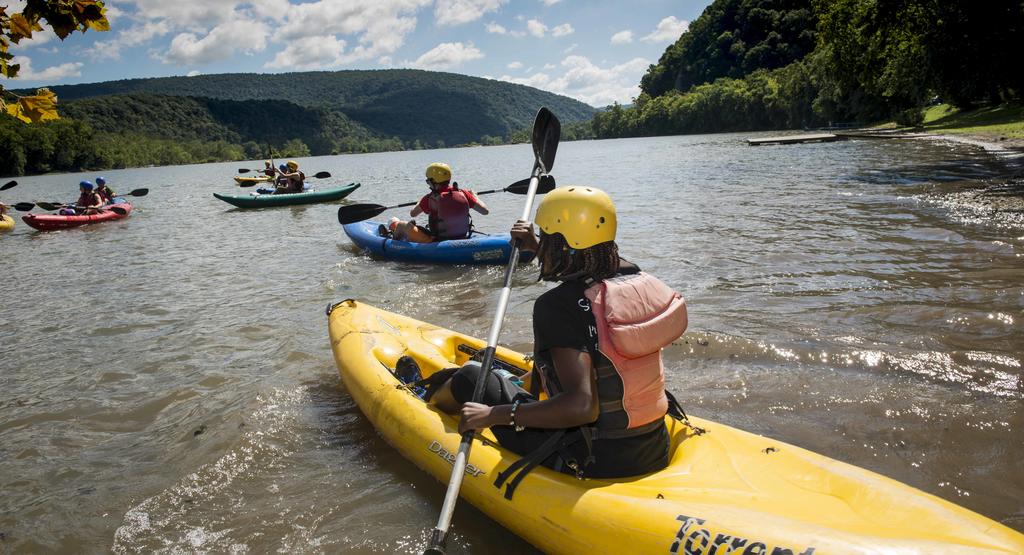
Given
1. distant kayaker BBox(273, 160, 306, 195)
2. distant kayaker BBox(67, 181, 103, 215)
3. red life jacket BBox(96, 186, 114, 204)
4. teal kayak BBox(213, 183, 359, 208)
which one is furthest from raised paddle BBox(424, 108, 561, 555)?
red life jacket BBox(96, 186, 114, 204)

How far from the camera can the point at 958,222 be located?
928cm

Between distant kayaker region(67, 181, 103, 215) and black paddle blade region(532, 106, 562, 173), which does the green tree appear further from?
distant kayaker region(67, 181, 103, 215)

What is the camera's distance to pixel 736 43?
110 metres

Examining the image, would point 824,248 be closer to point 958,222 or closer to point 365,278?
point 958,222

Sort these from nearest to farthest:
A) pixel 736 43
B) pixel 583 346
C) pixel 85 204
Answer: pixel 583 346
pixel 85 204
pixel 736 43

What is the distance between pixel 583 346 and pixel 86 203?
20034mm

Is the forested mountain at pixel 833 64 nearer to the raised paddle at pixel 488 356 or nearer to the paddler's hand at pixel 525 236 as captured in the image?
the raised paddle at pixel 488 356

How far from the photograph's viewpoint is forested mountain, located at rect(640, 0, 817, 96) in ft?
336

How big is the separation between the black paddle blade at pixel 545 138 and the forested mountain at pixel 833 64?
17.3 m

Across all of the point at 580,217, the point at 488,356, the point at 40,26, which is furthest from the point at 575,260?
the point at 40,26

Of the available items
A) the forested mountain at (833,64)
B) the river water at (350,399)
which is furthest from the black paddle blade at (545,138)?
the forested mountain at (833,64)

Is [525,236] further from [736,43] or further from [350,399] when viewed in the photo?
[736,43]

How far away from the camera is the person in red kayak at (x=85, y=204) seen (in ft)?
56.6

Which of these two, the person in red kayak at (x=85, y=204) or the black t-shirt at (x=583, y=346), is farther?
the person in red kayak at (x=85, y=204)
